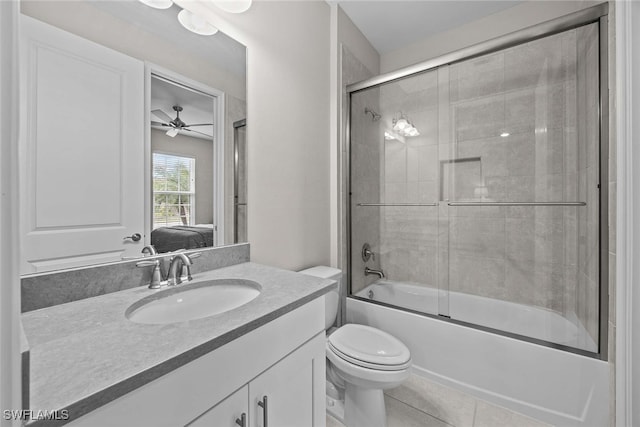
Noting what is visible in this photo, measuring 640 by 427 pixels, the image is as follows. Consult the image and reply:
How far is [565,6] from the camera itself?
5.96 ft

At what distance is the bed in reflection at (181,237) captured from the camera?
3.28 feet

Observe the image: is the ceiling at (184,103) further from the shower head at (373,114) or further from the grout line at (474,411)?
the grout line at (474,411)

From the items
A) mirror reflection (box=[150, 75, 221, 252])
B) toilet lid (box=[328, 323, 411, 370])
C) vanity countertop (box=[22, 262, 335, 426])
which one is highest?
mirror reflection (box=[150, 75, 221, 252])

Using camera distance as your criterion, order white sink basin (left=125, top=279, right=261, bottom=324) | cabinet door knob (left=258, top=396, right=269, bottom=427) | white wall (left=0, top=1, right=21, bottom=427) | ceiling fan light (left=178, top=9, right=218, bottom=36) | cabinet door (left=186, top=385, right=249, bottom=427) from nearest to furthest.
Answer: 1. white wall (left=0, top=1, right=21, bottom=427)
2. cabinet door (left=186, top=385, right=249, bottom=427)
3. cabinet door knob (left=258, top=396, right=269, bottom=427)
4. white sink basin (left=125, top=279, right=261, bottom=324)
5. ceiling fan light (left=178, top=9, right=218, bottom=36)

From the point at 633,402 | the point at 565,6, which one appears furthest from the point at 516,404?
the point at 565,6

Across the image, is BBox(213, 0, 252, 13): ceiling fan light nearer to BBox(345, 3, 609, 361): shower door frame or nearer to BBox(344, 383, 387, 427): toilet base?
BBox(345, 3, 609, 361): shower door frame

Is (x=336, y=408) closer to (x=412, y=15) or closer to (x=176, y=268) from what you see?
(x=176, y=268)

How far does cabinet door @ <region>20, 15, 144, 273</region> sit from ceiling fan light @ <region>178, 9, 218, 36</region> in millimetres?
288

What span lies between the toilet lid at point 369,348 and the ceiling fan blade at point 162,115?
129 centimetres

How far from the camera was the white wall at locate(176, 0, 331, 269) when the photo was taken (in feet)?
4.48

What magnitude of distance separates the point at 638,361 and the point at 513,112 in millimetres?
1595

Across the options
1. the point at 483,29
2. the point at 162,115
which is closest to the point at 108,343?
the point at 162,115

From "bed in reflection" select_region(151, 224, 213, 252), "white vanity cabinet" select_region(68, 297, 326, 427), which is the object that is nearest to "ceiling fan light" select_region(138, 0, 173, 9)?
"bed in reflection" select_region(151, 224, 213, 252)

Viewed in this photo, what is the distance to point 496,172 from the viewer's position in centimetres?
200
